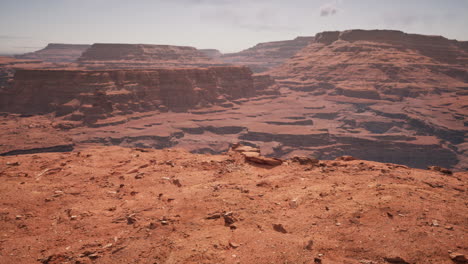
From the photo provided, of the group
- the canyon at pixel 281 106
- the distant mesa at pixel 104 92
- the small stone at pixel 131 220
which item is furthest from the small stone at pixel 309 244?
the distant mesa at pixel 104 92

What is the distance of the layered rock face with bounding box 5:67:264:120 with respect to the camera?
70812mm

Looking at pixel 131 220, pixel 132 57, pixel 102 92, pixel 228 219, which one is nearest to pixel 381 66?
pixel 102 92

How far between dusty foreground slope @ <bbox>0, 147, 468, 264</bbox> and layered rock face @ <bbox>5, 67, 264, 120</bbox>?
206 ft

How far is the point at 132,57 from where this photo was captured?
14275 centimetres

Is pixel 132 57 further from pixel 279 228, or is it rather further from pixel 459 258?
pixel 459 258

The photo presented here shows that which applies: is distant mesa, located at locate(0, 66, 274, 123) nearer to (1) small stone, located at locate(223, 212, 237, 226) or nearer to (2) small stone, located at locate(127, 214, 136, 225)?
(2) small stone, located at locate(127, 214, 136, 225)

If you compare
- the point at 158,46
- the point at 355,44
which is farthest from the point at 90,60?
the point at 355,44

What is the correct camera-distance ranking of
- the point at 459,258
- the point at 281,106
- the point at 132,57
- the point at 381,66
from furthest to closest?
the point at 132,57
the point at 381,66
the point at 281,106
the point at 459,258

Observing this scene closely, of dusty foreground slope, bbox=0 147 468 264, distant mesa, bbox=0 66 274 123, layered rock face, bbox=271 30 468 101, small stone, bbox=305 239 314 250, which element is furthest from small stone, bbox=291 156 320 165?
layered rock face, bbox=271 30 468 101

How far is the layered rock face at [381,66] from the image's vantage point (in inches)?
4013

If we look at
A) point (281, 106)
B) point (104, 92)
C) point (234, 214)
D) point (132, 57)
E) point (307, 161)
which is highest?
point (132, 57)

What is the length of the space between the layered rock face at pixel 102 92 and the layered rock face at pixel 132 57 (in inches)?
2197

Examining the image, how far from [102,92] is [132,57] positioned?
7793 centimetres

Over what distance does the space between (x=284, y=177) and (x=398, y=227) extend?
16.6 feet
